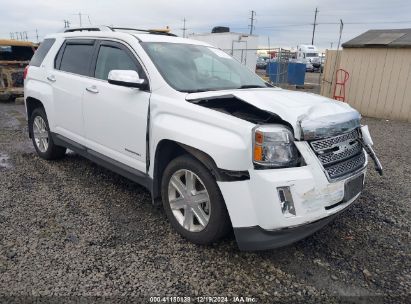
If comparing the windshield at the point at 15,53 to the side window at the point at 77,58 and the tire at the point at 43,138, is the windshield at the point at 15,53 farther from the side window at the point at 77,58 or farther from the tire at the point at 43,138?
the side window at the point at 77,58

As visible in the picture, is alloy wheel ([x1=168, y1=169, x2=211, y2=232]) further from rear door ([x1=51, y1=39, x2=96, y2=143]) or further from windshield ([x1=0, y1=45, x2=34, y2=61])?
windshield ([x1=0, y1=45, x2=34, y2=61])

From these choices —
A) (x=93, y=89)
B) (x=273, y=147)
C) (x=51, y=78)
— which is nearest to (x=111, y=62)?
(x=93, y=89)

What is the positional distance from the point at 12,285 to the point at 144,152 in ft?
5.02

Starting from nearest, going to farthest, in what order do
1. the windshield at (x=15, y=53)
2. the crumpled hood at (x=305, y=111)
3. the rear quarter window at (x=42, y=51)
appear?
the crumpled hood at (x=305, y=111), the rear quarter window at (x=42, y=51), the windshield at (x=15, y=53)

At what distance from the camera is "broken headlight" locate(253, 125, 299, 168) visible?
258 cm

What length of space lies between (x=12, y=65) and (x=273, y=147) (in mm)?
12487

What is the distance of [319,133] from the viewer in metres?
2.72

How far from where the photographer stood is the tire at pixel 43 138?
5203mm

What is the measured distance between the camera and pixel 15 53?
13.0 metres

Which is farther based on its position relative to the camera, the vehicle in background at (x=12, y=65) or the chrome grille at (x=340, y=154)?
the vehicle in background at (x=12, y=65)

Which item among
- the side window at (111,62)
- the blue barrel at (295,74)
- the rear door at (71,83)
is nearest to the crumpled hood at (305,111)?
the side window at (111,62)

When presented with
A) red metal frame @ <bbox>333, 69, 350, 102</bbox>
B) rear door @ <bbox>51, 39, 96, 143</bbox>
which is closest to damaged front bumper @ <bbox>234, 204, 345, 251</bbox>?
rear door @ <bbox>51, 39, 96, 143</bbox>

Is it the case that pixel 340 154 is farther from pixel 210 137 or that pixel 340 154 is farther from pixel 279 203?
pixel 210 137

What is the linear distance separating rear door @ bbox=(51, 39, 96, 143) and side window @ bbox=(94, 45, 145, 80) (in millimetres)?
210
